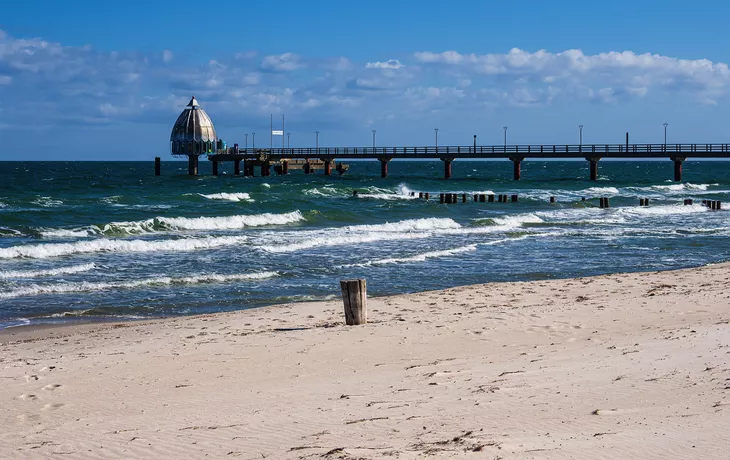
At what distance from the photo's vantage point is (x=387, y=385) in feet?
25.1

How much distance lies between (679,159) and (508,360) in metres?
61.7

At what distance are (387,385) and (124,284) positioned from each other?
1027 cm

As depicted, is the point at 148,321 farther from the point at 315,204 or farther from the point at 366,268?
the point at 315,204

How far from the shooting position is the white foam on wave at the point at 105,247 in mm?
21422

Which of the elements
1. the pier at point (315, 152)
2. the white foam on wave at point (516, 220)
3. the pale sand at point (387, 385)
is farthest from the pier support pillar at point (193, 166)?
the pale sand at point (387, 385)

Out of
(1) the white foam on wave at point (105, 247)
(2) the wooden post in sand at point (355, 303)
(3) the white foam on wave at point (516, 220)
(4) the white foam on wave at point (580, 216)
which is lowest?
(4) the white foam on wave at point (580, 216)

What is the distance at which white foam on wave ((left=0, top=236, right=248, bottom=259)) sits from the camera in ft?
70.3

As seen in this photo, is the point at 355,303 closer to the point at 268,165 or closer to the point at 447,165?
the point at 447,165

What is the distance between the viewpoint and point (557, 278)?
58.3 ft

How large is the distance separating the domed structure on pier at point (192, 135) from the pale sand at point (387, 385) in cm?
7028

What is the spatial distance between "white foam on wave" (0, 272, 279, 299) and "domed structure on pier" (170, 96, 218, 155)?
6492 cm

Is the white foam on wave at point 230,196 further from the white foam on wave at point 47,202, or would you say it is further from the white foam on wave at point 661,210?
the white foam on wave at point 661,210

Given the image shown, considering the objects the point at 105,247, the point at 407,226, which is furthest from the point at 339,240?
the point at 105,247

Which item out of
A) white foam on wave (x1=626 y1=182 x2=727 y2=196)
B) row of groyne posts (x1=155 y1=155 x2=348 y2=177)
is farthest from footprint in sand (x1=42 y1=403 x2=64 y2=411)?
Result: row of groyne posts (x1=155 y1=155 x2=348 y2=177)
